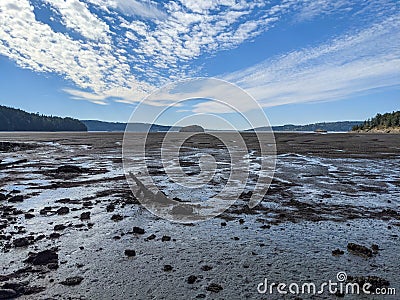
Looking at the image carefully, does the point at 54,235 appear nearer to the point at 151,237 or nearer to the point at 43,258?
the point at 43,258

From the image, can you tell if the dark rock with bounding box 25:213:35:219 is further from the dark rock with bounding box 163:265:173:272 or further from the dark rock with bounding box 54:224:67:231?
the dark rock with bounding box 163:265:173:272

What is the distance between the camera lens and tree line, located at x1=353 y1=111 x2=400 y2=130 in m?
117

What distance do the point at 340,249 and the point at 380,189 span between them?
9.39 m

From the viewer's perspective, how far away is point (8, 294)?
5266mm

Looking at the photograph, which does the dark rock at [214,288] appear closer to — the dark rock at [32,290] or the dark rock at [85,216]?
the dark rock at [32,290]

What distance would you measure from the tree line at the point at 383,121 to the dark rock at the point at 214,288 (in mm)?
132920

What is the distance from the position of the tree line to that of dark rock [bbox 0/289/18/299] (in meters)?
135

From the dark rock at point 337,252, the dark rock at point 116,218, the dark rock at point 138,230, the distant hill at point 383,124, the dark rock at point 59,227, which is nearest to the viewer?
the dark rock at point 337,252

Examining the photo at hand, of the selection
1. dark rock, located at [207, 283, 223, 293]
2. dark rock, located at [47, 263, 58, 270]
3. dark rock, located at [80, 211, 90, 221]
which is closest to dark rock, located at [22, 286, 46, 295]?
dark rock, located at [47, 263, 58, 270]

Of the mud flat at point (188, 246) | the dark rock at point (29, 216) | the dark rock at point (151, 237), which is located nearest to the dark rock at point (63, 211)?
the mud flat at point (188, 246)

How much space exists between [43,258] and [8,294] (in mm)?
1465

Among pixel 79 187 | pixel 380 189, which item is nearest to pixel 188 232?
pixel 79 187

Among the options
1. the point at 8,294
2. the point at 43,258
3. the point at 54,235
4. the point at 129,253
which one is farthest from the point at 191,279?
the point at 54,235

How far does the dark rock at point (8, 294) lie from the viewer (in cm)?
520
